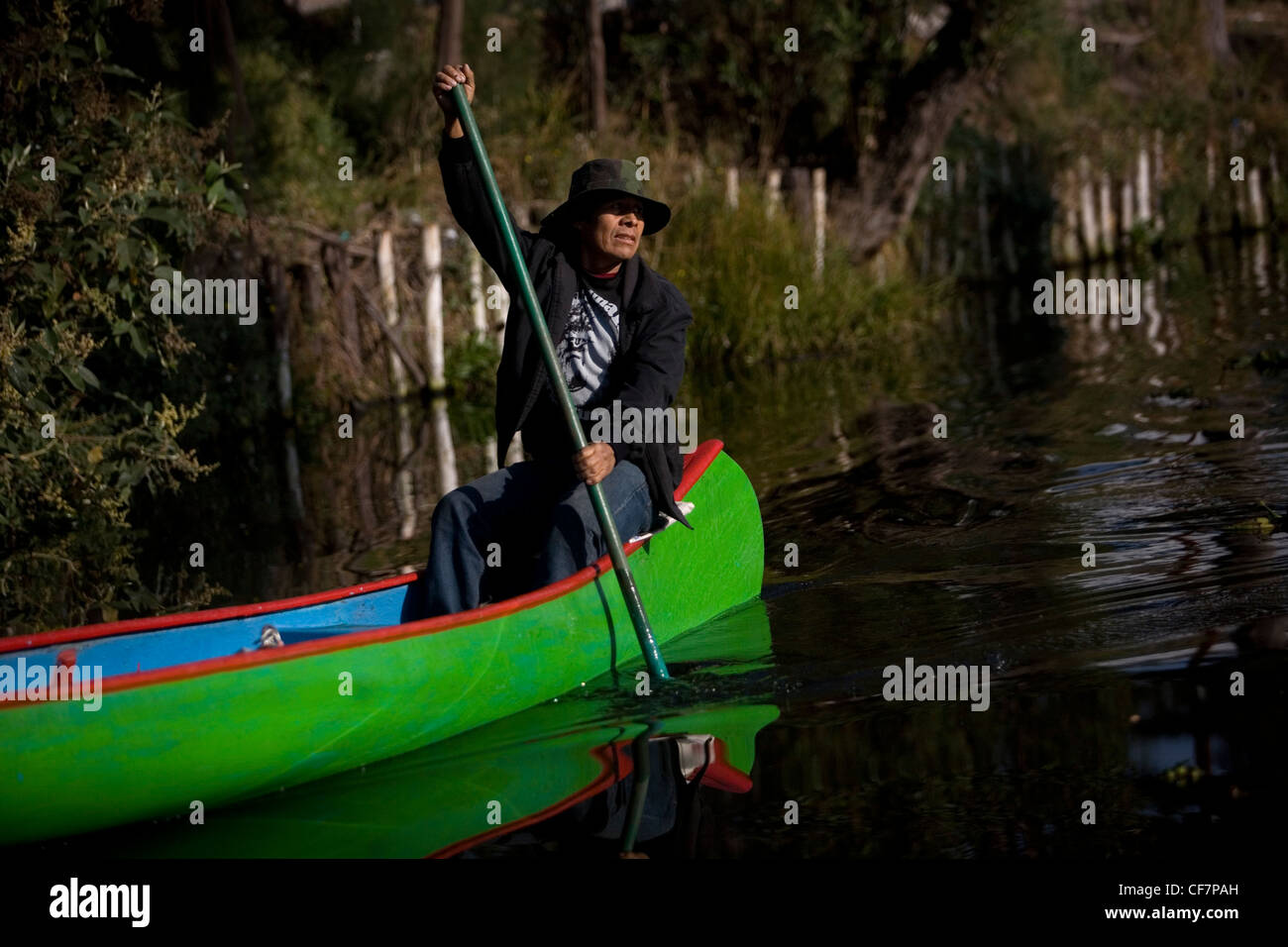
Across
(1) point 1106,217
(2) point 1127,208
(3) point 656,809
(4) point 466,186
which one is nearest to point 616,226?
(4) point 466,186

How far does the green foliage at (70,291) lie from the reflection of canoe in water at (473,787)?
2755 mm

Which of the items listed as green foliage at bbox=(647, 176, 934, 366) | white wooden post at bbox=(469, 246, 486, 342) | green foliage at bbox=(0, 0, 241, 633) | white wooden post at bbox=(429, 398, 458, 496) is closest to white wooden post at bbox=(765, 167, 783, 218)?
green foliage at bbox=(647, 176, 934, 366)

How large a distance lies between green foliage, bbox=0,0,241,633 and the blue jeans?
2193mm

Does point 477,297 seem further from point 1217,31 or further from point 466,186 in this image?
point 1217,31

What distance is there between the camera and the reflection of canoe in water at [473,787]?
175 inches

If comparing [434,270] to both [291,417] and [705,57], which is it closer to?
[291,417]

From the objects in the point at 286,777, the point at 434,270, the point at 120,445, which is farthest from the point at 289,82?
the point at 286,777

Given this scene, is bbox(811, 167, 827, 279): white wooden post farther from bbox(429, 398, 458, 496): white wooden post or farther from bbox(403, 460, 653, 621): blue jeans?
bbox(403, 460, 653, 621): blue jeans

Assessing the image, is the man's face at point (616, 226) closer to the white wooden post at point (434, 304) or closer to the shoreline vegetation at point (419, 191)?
the shoreline vegetation at point (419, 191)

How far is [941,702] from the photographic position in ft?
16.7

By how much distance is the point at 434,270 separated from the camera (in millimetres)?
13711

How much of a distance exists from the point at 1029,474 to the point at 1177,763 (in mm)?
→ 4494

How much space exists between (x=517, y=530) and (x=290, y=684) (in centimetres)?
149

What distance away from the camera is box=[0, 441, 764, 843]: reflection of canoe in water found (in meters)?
4.37
